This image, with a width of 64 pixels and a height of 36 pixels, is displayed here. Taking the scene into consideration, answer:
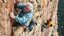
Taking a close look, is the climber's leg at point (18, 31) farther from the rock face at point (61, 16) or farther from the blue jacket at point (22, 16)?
the rock face at point (61, 16)

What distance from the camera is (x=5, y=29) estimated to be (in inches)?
134

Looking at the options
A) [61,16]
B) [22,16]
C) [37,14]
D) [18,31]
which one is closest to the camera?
[22,16]

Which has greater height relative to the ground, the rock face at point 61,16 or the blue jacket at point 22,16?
the blue jacket at point 22,16

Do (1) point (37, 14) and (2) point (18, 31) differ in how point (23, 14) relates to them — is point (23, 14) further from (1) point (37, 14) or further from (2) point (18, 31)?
(1) point (37, 14)

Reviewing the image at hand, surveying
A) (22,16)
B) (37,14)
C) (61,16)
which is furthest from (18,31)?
(61,16)

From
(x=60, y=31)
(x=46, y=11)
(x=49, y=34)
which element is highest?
(x=46, y=11)

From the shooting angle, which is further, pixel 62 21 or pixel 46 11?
pixel 62 21

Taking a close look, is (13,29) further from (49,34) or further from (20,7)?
(49,34)

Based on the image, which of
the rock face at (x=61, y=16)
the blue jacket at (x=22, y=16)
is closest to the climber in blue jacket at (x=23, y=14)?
the blue jacket at (x=22, y=16)

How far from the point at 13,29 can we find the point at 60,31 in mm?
3901

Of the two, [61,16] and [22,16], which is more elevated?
Answer: [22,16]

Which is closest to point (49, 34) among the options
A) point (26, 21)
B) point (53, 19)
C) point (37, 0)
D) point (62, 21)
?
point (53, 19)

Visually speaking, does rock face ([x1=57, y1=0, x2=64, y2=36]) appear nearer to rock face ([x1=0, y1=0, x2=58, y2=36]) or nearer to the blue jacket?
rock face ([x1=0, y1=0, x2=58, y2=36])

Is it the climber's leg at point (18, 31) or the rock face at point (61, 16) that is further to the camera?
the rock face at point (61, 16)
